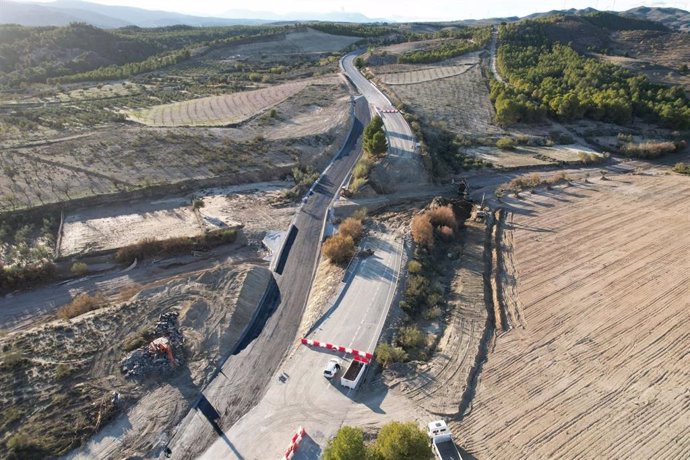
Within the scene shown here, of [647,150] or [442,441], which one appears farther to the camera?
[647,150]

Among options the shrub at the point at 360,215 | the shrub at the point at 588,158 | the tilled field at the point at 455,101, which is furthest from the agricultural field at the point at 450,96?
the shrub at the point at 360,215

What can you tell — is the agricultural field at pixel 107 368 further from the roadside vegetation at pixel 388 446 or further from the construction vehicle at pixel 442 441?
the construction vehicle at pixel 442 441

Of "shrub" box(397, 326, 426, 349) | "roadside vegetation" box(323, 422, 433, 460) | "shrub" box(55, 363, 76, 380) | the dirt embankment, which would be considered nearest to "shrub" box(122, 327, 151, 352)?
"shrub" box(55, 363, 76, 380)

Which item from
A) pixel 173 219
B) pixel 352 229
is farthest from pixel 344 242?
pixel 173 219

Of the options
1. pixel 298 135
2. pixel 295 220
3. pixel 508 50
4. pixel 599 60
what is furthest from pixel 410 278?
pixel 599 60

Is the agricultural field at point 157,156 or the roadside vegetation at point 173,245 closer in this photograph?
the roadside vegetation at point 173,245

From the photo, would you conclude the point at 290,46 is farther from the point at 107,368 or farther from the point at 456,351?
the point at 456,351
